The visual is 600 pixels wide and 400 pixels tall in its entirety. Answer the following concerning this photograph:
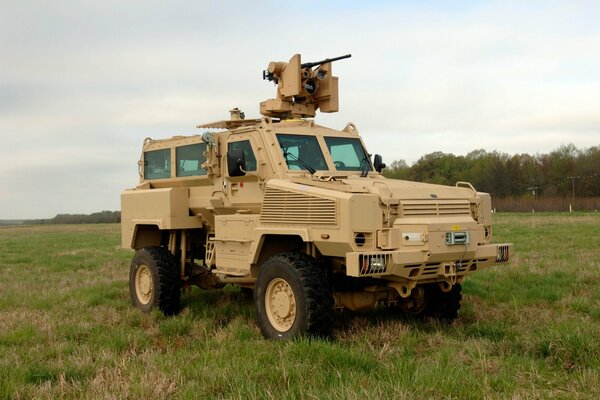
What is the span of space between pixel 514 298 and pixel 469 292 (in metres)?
0.90

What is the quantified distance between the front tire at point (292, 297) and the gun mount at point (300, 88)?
2966mm

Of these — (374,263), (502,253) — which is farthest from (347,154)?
(374,263)

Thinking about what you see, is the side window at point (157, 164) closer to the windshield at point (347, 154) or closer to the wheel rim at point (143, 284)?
the wheel rim at point (143, 284)

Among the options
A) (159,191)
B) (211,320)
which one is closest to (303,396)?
(211,320)

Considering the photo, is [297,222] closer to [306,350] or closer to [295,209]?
[295,209]

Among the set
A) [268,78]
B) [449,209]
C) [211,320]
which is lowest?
[211,320]

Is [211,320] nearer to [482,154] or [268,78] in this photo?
[268,78]

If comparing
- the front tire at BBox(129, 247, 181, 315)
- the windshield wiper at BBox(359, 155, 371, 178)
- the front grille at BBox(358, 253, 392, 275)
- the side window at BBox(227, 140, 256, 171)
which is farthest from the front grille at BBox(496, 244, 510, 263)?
the front tire at BBox(129, 247, 181, 315)

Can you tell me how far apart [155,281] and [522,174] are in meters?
64.9

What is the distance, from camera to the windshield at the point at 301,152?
7855 millimetres

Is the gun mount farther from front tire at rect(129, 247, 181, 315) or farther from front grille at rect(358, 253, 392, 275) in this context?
front grille at rect(358, 253, 392, 275)

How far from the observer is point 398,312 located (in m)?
8.52

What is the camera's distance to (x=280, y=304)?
6961 mm

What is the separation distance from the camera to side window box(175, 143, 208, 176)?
29.2 ft
